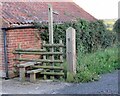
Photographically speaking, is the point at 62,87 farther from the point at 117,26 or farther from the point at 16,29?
the point at 117,26

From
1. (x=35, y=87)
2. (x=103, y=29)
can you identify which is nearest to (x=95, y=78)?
(x=35, y=87)

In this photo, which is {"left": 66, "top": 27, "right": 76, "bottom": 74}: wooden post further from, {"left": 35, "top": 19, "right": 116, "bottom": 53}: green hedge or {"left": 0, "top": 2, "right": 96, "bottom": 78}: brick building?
{"left": 35, "top": 19, "right": 116, "bottom": 53}: green hedge

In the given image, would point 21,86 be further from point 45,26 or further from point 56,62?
point 45,26

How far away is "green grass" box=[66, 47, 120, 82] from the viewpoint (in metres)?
10.1

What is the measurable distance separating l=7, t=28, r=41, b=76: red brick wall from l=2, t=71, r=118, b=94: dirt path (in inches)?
54.4

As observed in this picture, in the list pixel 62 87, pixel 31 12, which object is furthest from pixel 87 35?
pixel 62 87

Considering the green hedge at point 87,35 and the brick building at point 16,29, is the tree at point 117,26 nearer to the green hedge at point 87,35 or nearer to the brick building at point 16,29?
the green hedge at point 87,35

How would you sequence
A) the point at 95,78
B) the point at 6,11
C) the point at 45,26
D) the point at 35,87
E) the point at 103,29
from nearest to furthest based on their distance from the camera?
1. the point at 35,87
2. the point at 95,78
3. the point at 6,11
4. the point at 45,26
5. the point at 103,29

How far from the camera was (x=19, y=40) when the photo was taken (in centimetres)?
1238

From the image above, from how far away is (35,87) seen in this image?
9.48 m

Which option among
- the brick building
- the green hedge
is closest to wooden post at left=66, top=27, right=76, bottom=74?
the brick building

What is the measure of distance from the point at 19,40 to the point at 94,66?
3.01 metres

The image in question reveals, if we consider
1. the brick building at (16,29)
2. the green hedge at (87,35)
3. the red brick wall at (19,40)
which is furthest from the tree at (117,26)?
the red brick wall at (19,40)

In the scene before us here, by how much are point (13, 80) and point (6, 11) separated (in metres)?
2.97
